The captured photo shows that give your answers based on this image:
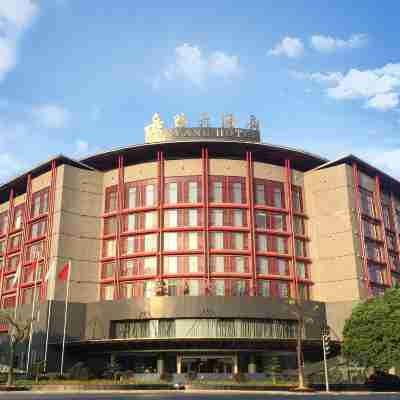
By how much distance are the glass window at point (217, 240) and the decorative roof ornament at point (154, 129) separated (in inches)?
764

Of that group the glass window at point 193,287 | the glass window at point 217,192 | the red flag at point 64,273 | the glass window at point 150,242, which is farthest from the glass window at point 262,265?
the red flag at point 64,273

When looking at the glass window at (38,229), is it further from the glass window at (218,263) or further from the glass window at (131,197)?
the glass window at (218,263)

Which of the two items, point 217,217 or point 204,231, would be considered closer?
point 204,231

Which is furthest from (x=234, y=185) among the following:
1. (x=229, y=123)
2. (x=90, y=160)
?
(x=90, y=160)

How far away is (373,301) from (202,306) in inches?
813

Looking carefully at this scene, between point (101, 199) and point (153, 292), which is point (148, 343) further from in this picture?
point (101, 199)

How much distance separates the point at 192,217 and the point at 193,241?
11.5ft

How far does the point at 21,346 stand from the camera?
7456 centimetres

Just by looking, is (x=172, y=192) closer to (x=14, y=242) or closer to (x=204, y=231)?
(x=204, y=231)

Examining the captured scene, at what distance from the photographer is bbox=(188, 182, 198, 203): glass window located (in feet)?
253

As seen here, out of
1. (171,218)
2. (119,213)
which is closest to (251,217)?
(171,218)

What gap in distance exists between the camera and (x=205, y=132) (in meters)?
83.1

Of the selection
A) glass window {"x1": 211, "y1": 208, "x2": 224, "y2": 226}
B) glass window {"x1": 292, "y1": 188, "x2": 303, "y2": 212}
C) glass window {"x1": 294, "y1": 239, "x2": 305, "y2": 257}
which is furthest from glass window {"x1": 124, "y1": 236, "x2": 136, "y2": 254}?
glass window {"x1": 292, "y1": 188, "x2": 303, "y2": 212}

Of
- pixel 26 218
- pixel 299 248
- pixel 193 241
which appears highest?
pixel 26 218
